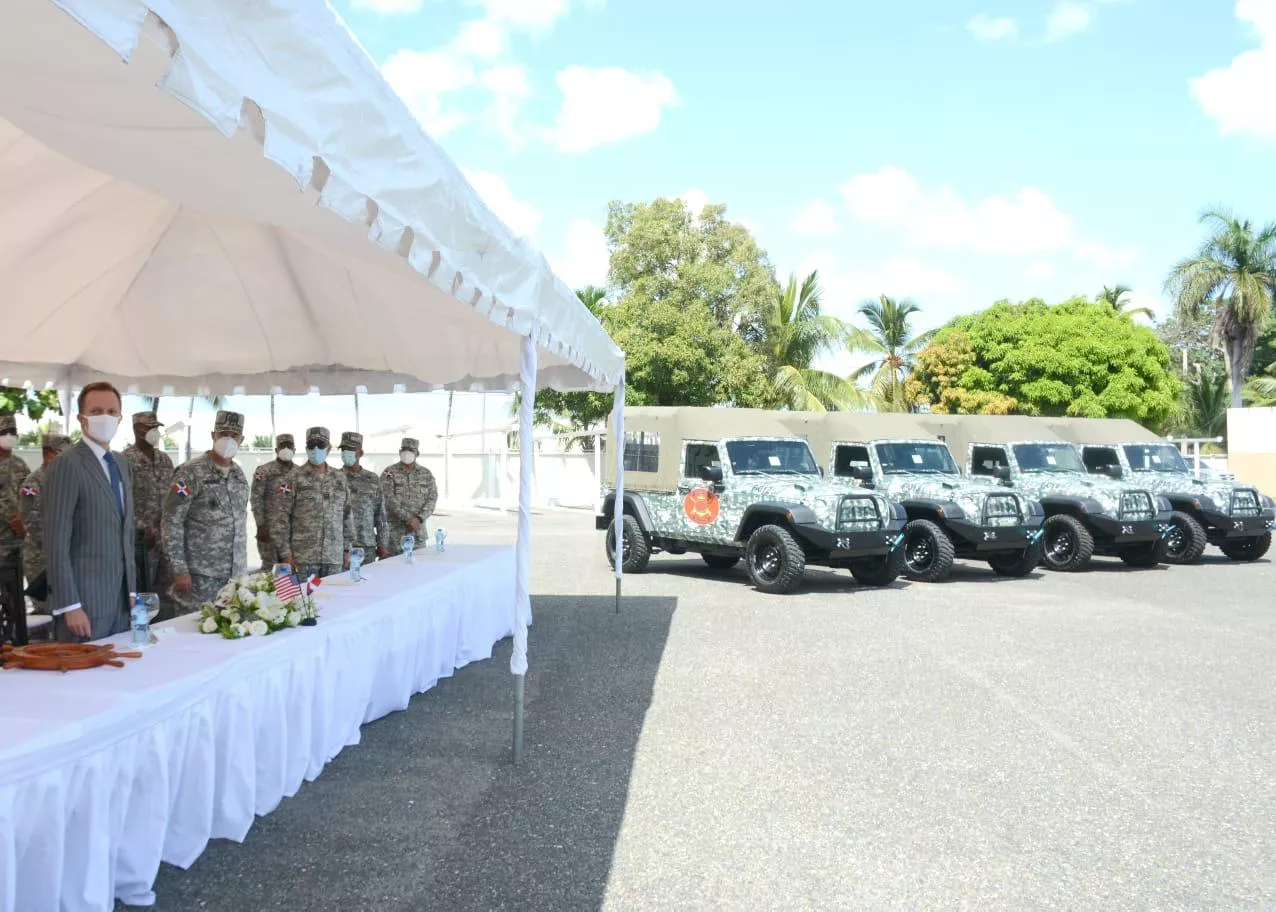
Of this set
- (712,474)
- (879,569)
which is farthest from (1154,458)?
(712,474)

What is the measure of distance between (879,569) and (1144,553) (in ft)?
15.5

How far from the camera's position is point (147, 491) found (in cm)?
686

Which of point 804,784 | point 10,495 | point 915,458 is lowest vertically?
point 804,784

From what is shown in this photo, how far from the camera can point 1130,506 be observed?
13.1 m

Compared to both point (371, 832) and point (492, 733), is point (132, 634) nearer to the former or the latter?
point (371, 832)

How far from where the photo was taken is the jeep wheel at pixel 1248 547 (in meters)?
14.5

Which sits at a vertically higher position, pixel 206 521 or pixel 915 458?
pixel 915 458

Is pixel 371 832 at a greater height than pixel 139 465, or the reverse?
pixel 139 465

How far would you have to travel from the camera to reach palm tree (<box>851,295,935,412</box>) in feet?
115

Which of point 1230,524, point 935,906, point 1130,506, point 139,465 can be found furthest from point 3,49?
point 1230,524

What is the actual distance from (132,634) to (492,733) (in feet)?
7.00

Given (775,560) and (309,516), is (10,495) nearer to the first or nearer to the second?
(309,516)

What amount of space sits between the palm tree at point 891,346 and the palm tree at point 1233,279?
28.6ft

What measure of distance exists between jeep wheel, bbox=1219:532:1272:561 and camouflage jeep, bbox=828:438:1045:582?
3.81 meters
